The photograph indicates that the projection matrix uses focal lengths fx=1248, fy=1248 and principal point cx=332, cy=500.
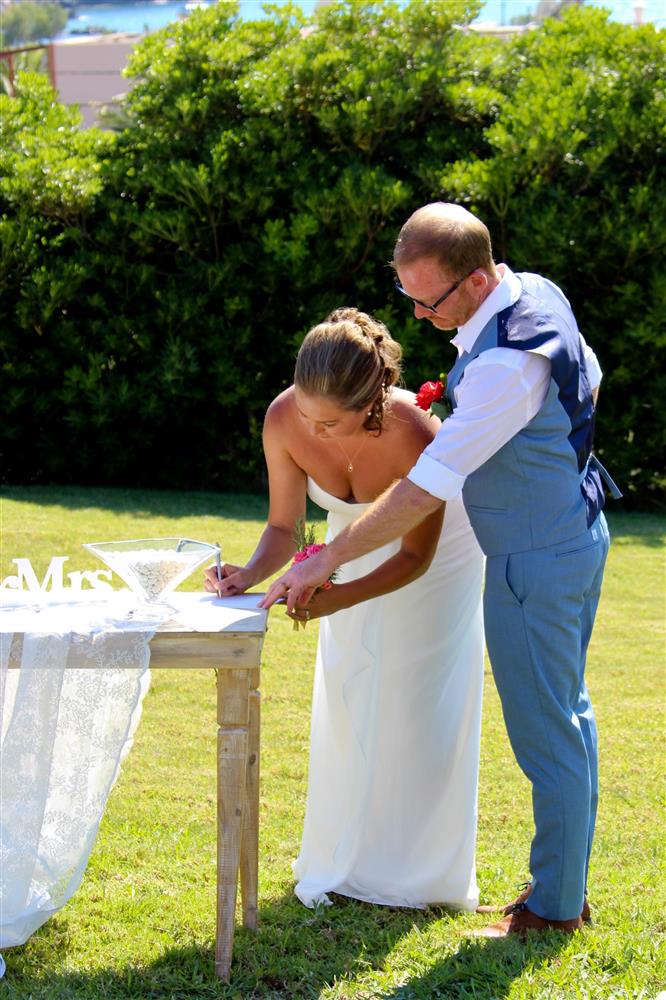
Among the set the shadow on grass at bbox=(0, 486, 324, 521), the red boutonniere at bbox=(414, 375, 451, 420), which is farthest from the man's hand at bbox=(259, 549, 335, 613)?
the shadow on grass at bbox=(0, 486, 324, 521)

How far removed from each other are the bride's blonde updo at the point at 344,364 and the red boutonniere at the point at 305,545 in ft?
1.24

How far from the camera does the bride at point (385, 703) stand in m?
3.61

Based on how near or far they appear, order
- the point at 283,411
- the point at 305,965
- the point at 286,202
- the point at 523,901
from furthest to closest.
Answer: the point at 286,202 → the point at 283,411 → the point at 523,901 → the point at 305,965

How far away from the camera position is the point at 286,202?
9.88 metres

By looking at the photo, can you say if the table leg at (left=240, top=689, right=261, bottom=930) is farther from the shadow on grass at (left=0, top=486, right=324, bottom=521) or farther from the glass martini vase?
the shadow on grass at (left=0, top=486, right=324, bottom=521)

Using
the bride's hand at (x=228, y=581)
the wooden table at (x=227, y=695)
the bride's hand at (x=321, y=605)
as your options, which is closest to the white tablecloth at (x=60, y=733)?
the wooden table at (x=227, y=695)

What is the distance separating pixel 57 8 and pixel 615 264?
425 feet

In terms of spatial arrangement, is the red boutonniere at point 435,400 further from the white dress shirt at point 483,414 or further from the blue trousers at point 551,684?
the blue trousers at point 551,684

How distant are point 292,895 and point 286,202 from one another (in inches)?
279

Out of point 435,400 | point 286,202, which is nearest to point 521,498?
point 435,400

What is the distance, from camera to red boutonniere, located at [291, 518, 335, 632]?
327 centimetres

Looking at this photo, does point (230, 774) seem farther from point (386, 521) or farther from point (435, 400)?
point (435, 400)

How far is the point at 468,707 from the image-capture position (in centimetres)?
368

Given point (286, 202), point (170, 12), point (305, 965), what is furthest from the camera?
point (170, 12)
